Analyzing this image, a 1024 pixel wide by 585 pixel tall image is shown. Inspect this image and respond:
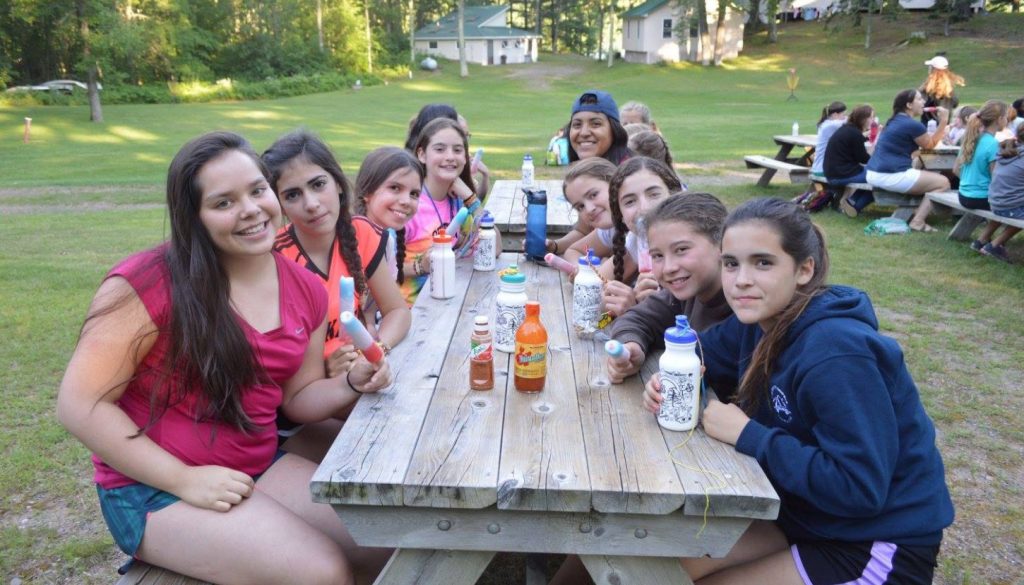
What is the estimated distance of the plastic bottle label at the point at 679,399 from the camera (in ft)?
6.98

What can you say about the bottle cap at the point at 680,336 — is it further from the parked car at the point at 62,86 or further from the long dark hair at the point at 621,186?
the parked car at the point at 62,86

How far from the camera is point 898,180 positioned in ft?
30.3

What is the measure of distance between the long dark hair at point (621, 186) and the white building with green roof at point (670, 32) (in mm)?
45326

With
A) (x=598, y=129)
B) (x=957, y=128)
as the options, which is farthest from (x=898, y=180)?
(x=598, y=129)

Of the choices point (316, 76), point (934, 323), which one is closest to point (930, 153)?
point (934, 323)

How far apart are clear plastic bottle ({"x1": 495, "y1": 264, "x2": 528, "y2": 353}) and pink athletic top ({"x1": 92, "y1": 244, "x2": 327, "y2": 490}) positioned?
641 millimetres

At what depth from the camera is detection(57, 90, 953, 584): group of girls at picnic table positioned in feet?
6.58

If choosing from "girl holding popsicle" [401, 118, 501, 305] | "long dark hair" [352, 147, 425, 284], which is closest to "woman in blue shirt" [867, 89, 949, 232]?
"girl holding popsicle" [401, 118, 501, 305]

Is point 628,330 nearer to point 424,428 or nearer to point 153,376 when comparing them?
point 424,428

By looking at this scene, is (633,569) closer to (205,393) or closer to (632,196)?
(205,393)

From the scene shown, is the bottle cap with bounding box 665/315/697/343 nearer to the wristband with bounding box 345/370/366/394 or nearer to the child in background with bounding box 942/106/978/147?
the wristband with bounding box 345/370/366/394

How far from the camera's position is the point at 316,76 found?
43.8 m

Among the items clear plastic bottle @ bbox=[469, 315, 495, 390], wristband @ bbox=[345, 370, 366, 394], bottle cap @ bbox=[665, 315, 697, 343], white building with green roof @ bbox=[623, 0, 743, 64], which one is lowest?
wristband @ bbox=[345, 370, 366, 394]

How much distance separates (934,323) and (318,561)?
5.53m
